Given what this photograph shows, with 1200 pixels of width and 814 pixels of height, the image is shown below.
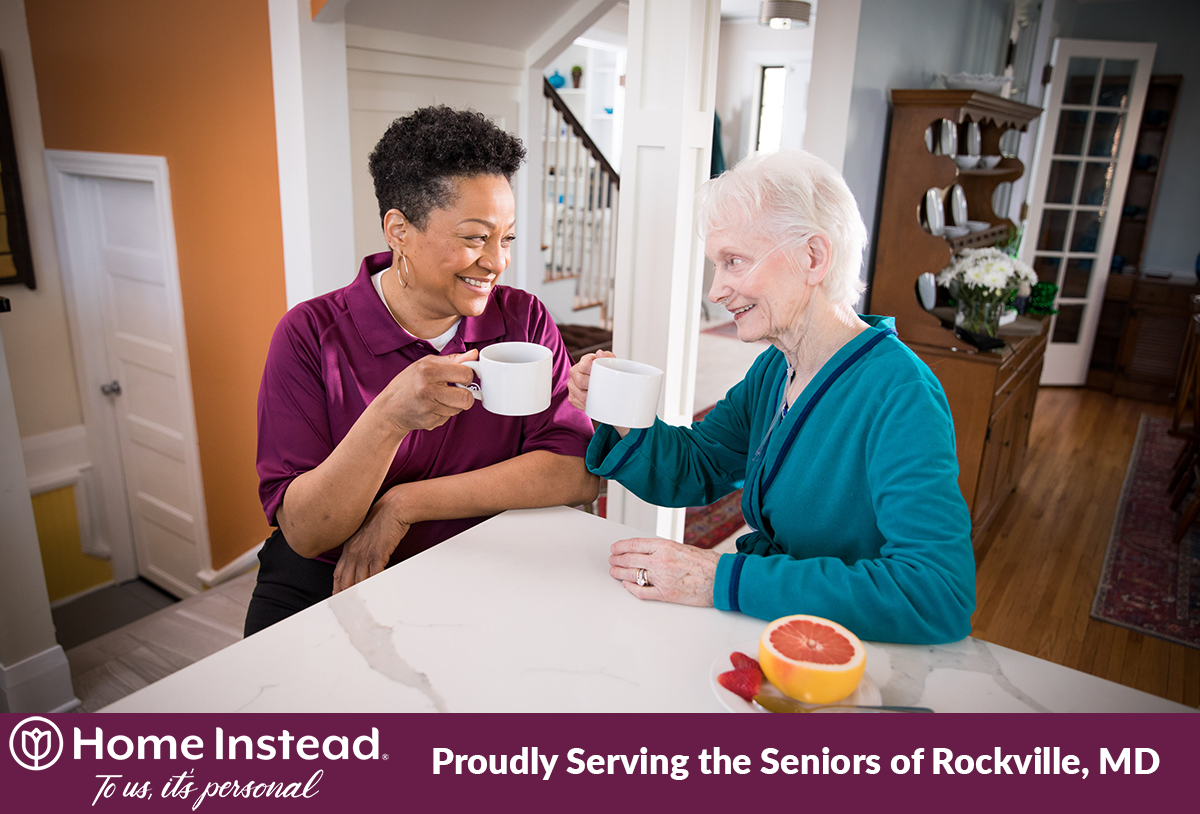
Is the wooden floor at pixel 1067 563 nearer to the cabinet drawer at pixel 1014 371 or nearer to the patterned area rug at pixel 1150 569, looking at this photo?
the patterned area rug at pixel 1150 569

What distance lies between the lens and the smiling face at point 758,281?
1.19 metres

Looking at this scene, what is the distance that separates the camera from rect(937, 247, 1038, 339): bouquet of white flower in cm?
301

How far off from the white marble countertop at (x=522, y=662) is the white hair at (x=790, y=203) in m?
0.57

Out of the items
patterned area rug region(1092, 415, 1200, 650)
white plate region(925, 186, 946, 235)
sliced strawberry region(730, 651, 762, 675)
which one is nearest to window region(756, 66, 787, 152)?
white plate region(925, 186, 946, 235)

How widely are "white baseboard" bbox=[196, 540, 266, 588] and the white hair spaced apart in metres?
3.00

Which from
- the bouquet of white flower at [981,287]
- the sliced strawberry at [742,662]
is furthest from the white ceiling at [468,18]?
the sliced strawberry at [742,662]

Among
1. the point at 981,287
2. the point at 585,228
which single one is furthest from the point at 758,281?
the point at 585,228

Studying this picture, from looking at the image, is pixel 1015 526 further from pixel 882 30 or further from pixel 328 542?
pixel 328 542

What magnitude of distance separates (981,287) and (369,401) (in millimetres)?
2549

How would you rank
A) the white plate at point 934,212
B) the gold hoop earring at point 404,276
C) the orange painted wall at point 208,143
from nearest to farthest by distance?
the gold hoop earring at point 404,276, the orange painted wall at point 208,143, the white plate at point 934,212

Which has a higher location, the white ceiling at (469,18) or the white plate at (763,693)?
the white ceiling at (469,18)

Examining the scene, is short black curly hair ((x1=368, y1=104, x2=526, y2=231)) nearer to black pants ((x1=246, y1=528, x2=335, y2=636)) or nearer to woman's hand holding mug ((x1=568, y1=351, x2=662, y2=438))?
woman's hand holding mug ((x1=568, y1=351, x2=662, y2=438))

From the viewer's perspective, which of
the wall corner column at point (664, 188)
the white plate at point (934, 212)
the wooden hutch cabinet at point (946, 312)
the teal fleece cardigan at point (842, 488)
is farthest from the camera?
the white plate at point (934, 212)

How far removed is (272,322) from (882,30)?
260 centimetres
